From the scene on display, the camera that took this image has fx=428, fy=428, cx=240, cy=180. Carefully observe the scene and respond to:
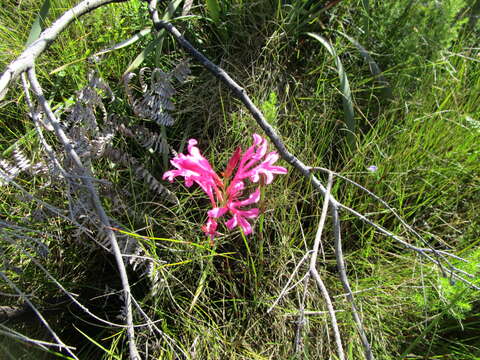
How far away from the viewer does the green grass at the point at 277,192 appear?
1.22 m

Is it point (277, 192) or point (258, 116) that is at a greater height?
point (258, 116)

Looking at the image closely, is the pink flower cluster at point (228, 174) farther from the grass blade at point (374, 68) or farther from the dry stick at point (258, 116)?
the grass blade at point (374, 68)

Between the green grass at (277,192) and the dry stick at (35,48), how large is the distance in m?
0.17

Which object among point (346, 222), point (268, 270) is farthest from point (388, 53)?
point (268, 270)

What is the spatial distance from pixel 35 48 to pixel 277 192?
786 millimetres

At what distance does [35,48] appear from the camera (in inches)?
44.3

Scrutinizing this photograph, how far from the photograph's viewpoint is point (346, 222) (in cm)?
137

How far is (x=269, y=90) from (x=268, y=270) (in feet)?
1.98

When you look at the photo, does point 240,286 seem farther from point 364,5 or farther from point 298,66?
point 364,5

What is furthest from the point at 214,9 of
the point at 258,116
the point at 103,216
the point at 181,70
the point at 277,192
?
the point at 103,216

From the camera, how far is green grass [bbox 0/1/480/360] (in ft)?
4.00

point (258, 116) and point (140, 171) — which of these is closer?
point (258, 116)

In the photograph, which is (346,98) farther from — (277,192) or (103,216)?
(103,216)

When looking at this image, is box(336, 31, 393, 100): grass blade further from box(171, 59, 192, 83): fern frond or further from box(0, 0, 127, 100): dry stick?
box(0, 0, 127, 100): dry stick
